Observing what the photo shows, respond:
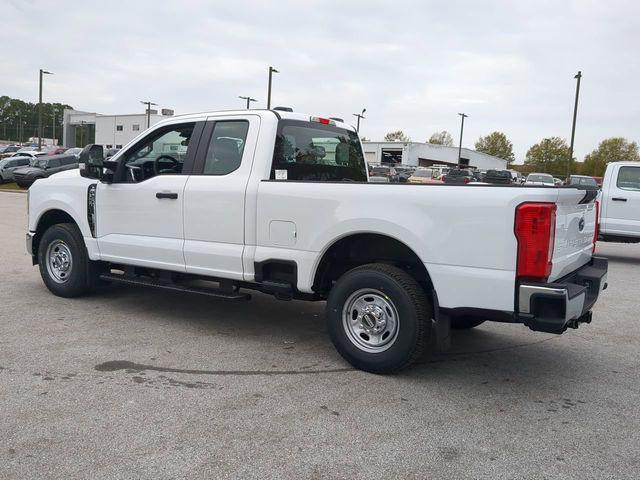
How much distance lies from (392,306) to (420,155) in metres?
90.2

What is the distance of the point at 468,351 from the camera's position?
5504mm

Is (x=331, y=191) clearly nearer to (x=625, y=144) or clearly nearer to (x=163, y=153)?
(x=163, y=153)

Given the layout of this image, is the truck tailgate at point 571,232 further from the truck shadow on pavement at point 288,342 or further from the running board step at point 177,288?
the running board step at point 177,288

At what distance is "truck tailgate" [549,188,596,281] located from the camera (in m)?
4.11

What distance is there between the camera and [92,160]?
622 cm

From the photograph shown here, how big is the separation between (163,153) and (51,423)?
321 centimetres

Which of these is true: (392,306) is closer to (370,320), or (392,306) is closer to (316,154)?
(370,320)

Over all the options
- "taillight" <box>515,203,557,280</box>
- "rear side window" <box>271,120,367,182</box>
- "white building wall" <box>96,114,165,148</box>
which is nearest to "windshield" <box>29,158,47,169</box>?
"rear side window" <box>271,120,367,182</box>

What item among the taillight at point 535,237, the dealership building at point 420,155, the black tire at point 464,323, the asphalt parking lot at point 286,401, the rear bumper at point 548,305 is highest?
the dealership building at point 420,155

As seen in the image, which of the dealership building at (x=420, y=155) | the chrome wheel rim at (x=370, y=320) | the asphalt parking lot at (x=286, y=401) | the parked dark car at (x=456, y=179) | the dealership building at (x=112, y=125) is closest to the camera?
the asphalt parking lot at (x=286, y=401)

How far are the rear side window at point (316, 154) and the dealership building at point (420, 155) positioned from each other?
261 feet

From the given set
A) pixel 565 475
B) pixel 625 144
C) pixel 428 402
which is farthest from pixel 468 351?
pixel 625 144

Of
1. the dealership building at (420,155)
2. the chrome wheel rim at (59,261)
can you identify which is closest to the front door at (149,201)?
the chrome wheel rim at (59,261)

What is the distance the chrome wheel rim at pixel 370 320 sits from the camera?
4.57 meters
